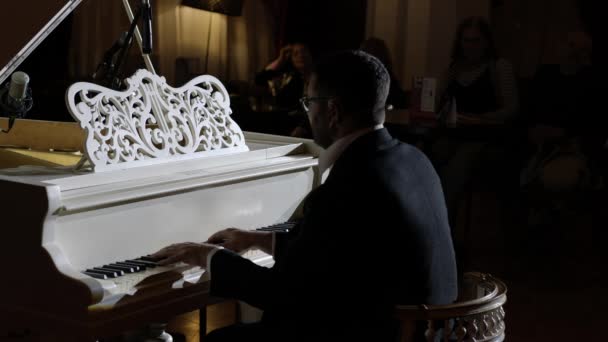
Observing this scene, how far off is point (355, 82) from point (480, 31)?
3760mm

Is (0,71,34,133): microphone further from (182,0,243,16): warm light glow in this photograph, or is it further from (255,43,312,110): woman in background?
(182,0,243,16): warm light glow

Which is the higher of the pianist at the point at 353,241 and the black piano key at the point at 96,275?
the pianist at the point at 353,241

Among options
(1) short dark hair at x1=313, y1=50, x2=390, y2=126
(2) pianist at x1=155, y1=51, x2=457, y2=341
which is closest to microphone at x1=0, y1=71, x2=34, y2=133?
(2) pianist at x1=155, y1=51, x2=457, y2=341

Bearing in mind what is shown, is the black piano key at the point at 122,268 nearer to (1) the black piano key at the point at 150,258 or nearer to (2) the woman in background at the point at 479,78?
(1) the black piano key at the point at 150,258

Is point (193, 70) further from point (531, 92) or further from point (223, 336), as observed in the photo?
point (223, 336)

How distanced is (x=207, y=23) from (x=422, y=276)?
6626 mm

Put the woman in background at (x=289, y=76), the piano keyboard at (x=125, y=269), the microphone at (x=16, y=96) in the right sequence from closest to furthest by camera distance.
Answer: the piano keyboard at (x=125, y=269)
the microphone at (x=16, y=96)
the woman in background at (x=289, y=76)

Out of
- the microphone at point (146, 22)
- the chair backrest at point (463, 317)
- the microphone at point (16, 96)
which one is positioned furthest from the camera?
the microphone at point (16, 96)

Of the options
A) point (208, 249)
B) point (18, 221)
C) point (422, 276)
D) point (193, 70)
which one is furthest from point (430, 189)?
point (193, 70)

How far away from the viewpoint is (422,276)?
6.18 ft

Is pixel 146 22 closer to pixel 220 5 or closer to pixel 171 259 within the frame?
pixel 171 259

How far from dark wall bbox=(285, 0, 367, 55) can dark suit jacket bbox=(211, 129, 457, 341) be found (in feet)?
Result: 20.9

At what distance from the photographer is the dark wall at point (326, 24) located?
816 cm

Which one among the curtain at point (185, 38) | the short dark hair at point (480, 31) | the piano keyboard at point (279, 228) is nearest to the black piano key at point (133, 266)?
the piano keyboard at point (279, 228)
